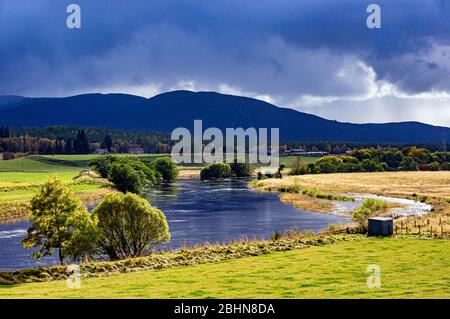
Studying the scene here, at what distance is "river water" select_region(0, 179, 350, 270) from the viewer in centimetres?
5476

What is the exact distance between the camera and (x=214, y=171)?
174750mm

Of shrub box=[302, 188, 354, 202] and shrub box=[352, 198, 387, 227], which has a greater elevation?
shrub box=[352, 198, 387, 227]

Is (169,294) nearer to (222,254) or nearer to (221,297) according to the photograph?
(221,297)

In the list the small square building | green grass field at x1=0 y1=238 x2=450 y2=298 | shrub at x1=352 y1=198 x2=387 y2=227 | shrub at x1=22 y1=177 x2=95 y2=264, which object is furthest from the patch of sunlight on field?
green grass field at x1=0 y1=238 x2=450 y2=298

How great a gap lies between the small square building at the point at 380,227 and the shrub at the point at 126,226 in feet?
55.4

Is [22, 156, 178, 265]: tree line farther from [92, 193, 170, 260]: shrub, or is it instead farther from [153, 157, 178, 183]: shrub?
[153, 157, 178, 183]: shrub

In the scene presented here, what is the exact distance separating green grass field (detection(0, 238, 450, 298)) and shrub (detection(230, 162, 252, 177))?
146 meters

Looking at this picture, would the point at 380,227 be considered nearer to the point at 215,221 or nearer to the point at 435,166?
the point at 215,221

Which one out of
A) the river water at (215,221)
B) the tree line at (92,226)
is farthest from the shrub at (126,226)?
the river water at (215,221)

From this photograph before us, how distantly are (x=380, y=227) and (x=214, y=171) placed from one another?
13106 centimetres
